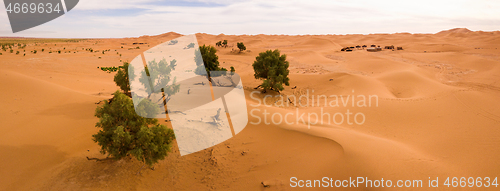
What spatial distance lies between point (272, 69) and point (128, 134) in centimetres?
1324

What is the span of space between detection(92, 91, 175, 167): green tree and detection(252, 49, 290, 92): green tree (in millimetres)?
11996

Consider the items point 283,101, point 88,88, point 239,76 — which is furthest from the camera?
point 239,76

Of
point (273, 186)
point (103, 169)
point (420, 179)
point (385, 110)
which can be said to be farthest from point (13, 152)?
point (385, 110)

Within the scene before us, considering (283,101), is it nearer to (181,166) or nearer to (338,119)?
(338,119)

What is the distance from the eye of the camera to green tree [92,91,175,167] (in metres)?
6.87

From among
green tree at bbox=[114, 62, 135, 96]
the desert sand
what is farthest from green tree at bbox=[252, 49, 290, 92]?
green tree at bbox=[114, 62, 135, 96]

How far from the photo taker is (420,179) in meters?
7.05

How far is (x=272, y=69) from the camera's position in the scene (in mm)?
18375

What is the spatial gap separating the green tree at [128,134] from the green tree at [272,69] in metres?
12.0

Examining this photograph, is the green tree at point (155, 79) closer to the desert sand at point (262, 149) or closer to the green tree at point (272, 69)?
the desert sand at point (262, 149)

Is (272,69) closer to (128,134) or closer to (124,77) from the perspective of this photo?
(124,77)

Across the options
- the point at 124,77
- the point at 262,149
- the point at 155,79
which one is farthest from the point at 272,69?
the point at 124,77

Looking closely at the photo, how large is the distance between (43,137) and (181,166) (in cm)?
580

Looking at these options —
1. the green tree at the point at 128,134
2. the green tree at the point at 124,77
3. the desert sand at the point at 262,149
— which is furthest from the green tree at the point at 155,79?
the green tree at the point at 128,134
